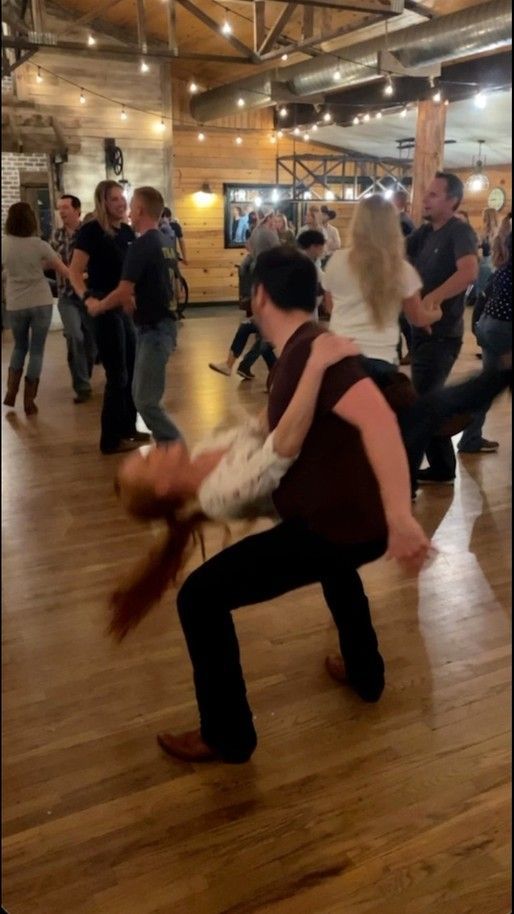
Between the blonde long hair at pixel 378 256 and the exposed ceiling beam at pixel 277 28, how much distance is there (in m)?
4.86

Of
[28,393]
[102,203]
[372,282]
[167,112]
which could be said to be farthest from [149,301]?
[167,112]

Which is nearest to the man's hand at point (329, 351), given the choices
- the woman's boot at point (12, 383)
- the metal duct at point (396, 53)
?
the woman's boot at point (12, 383)

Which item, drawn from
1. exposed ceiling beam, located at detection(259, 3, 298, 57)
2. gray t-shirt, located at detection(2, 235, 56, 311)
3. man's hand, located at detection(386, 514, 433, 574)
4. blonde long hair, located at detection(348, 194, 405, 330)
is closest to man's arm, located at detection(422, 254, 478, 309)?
blonde long hair, located at detection(348, 194, 405, 330)

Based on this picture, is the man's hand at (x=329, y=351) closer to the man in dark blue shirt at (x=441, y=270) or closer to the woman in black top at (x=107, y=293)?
the man in dark blue shirt at (x=441, y=270)

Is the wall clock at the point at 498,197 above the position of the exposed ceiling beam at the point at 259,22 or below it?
below

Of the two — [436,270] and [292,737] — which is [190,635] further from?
[436,270]

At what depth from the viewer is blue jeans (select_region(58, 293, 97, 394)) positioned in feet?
11.5

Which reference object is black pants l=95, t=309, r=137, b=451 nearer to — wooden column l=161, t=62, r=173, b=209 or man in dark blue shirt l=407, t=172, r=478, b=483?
man in dark blue shirt l=407, t=172, r=478, b=483

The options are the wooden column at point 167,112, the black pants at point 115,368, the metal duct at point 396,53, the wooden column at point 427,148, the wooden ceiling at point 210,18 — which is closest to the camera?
the black pants at point 115,368

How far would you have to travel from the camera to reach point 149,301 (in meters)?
3.48

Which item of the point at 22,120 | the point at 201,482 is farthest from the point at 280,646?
the point at 22,120

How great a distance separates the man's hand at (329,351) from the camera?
144 centimetres

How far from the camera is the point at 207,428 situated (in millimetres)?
4801

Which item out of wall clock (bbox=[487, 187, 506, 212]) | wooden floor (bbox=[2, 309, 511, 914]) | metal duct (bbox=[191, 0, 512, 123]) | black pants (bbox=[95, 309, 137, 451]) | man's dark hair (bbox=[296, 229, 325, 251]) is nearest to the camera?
wall clock (bbox=[487, 187, 506, 212])
